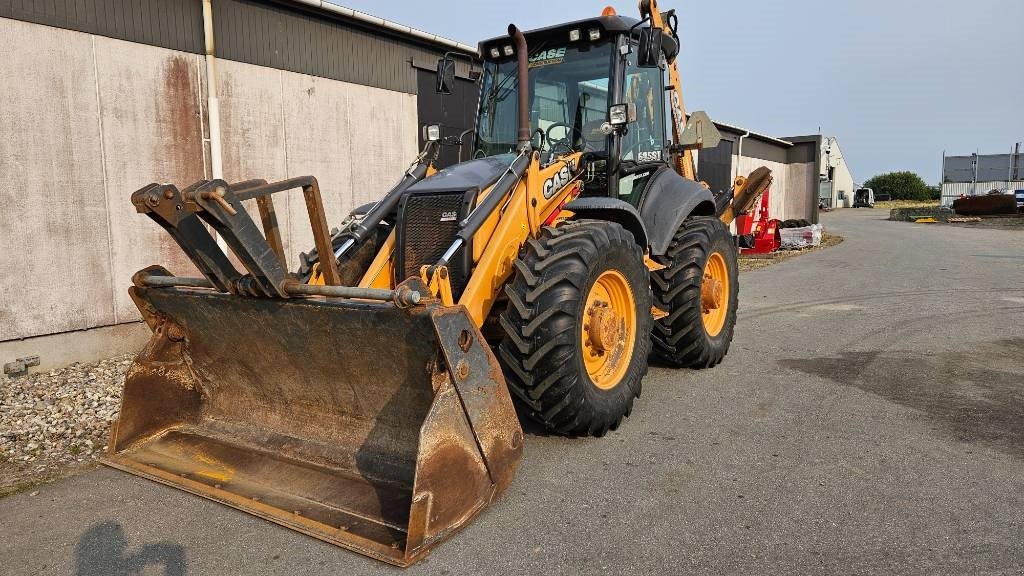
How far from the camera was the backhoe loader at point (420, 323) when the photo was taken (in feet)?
10.3

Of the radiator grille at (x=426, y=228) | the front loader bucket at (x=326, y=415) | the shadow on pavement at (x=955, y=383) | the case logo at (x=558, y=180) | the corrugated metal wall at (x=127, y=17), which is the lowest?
the shadow on pavement at (x=955, y=383)

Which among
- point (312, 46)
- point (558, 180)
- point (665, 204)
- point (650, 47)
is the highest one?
point (312, 46)

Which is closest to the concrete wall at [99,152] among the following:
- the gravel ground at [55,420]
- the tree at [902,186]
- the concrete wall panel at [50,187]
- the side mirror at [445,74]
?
the concrete wall panel at [50,187]

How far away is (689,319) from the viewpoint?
553cm

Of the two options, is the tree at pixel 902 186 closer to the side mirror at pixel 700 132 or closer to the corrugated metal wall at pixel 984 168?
the corrugated metal wall at pixel 984 168

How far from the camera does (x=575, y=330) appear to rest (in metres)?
3.77

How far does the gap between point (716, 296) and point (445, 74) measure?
9.83 ft

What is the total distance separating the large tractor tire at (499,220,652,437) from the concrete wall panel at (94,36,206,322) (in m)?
4.64

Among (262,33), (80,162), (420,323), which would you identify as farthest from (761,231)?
(420,323)

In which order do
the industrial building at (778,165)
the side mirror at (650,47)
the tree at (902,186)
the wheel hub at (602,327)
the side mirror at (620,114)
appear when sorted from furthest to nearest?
the tree at (902,186)
the industrial building at (778,165)
the side mirror at (620,114)
the side mirror at (650,47)
the wheel hub at (602,327)

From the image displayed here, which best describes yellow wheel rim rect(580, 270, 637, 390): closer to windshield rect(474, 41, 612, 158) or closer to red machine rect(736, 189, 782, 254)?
windshield rect(474, 41, 612, 158)

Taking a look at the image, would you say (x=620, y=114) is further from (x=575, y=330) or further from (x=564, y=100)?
(x=575, y=330)

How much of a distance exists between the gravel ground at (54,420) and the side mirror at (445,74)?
11.5 feet

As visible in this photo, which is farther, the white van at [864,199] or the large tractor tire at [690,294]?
the white van at [864,199]
